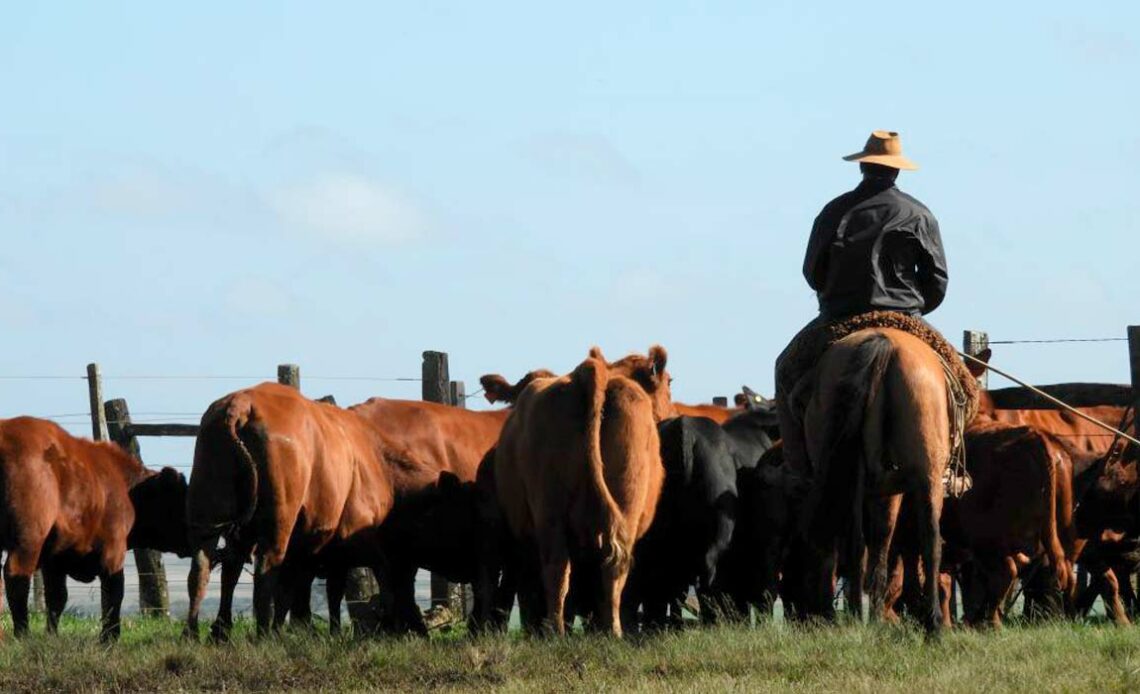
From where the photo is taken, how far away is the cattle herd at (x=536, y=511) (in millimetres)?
12781

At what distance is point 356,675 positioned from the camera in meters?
10.7

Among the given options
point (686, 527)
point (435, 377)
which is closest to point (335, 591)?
point (686, 527)

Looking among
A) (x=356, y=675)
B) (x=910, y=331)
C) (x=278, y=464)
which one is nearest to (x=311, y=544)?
(x=278, y=464)

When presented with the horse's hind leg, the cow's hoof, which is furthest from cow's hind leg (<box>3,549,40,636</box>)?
the horse's hind leg

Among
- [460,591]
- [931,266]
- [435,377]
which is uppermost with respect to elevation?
[931,266]

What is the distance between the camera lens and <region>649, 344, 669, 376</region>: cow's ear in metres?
14.8

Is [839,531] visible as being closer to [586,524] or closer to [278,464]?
[586,524]

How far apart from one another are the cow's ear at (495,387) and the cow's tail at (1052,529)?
168 inches

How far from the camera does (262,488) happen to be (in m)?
13.1

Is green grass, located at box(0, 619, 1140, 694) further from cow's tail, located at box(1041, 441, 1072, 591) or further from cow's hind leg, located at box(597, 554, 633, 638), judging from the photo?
cow's tail, located at box(1041, 441, 1072, 591)

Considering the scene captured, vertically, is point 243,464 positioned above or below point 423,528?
above

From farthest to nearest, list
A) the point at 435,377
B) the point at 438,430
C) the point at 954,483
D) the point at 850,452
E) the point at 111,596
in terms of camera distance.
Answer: the point at 435,377, the point at 438,430, the point at 111,596, the point at 954,483, the point at 850,452

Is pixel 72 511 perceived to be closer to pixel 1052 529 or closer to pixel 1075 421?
pixel 1052 529

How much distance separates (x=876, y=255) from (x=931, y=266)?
0.44m
